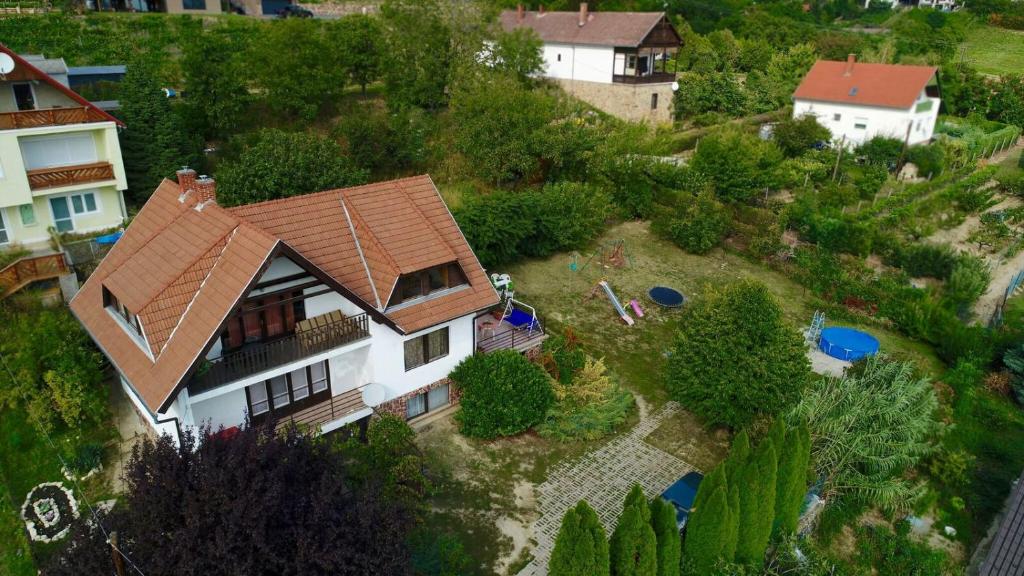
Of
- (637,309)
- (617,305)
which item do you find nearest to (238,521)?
(617,305)

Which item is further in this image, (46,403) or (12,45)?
(12,45)

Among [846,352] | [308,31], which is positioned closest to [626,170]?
[846,352]

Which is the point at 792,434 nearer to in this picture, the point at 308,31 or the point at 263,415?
the point at 263,415

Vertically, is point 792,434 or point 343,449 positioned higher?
point 792,434

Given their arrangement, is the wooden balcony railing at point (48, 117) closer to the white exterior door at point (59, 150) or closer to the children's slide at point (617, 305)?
the white exterior door at point (59, 150)

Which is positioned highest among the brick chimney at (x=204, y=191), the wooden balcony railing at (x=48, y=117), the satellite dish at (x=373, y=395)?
the wooden balcony railing at (x=48, y=117)

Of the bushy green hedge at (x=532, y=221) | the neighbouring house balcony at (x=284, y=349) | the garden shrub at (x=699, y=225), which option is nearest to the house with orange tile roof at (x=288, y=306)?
the neighbouring house balcony at (x=284, y=349)
